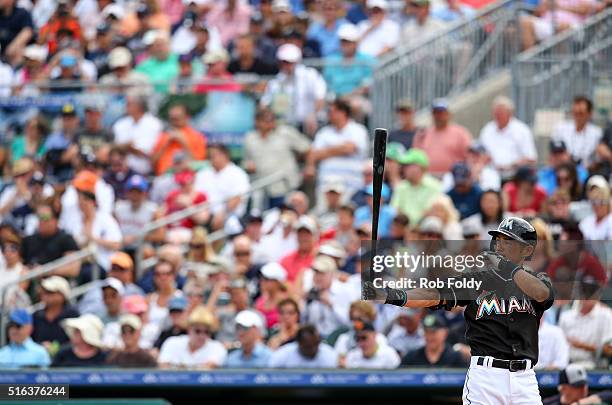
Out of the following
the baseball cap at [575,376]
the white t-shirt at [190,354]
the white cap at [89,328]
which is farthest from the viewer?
the white cap at [89,328]

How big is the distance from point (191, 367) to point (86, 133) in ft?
13.1

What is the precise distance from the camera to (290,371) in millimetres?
11094

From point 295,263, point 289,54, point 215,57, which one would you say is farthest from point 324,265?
point 215,57

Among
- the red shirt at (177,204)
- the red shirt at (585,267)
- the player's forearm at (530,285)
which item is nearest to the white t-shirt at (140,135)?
the red shirt at (177,204)

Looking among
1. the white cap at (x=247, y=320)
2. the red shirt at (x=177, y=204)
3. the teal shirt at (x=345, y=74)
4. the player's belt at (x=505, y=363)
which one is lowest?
the player's belt at (x=505, y=363)

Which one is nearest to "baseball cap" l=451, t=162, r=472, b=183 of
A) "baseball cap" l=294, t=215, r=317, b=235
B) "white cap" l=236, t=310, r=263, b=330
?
"baseball cap" l=294, t=215, r=317, b=235

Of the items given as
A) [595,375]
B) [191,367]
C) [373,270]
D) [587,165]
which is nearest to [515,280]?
[373,270]

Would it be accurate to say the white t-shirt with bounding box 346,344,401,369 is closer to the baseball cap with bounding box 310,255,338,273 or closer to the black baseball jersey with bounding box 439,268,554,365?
the baseball cap with bounding box 310,255,338,273

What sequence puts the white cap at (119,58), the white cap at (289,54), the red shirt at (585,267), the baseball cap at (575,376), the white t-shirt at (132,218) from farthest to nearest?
the white cap at (119,58) < the white cap at (289,54) < the white t-shirt at (132,218) < the red shirt at (585,267) < the baseball cap at (575,376)

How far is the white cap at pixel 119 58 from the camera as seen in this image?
14.8 metres

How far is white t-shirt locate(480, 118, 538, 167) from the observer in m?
13.6

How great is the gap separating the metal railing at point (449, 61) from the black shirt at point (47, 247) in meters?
3.17

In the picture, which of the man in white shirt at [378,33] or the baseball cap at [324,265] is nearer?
the baseball cap at [324,265]

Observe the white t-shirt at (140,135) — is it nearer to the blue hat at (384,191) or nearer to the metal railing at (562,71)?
the blue hat at (384,191)
